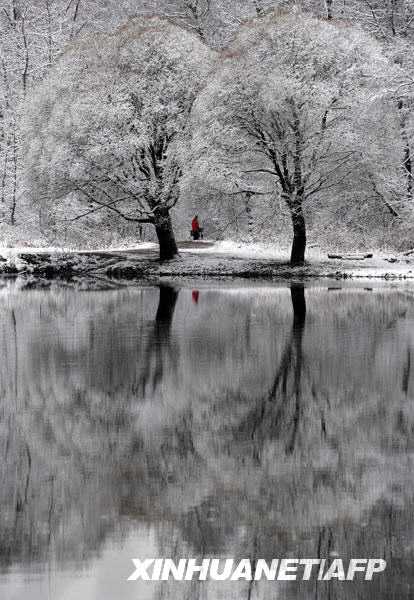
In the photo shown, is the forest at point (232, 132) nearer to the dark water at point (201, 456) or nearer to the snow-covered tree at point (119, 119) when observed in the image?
the snow-covered tree at point (119, 119)

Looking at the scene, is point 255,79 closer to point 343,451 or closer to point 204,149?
point 204,149

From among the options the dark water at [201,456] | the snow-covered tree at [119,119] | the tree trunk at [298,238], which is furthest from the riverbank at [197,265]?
the dark water at [201,456]

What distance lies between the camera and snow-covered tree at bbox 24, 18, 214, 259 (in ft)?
115

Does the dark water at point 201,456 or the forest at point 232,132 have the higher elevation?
the forest at point 232,132

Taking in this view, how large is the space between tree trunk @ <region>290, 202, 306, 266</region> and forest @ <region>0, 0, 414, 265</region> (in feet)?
0.15

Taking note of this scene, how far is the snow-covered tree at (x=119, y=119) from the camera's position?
3494 cm

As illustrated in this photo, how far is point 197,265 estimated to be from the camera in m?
36.6

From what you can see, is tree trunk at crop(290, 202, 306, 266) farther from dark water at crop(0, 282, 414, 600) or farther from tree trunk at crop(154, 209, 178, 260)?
dark water at crop(0, 282, 414, 600)

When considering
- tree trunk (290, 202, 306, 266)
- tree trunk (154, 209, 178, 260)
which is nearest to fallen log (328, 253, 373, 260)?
tree trunk (290, 202, 306, 266)

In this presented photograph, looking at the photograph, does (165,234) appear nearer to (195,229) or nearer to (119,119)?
(119,119)

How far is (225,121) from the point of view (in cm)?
3394

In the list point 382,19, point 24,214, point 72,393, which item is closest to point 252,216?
point 382,19

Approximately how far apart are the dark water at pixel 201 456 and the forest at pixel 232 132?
1659 cm

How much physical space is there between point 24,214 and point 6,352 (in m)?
33.3
